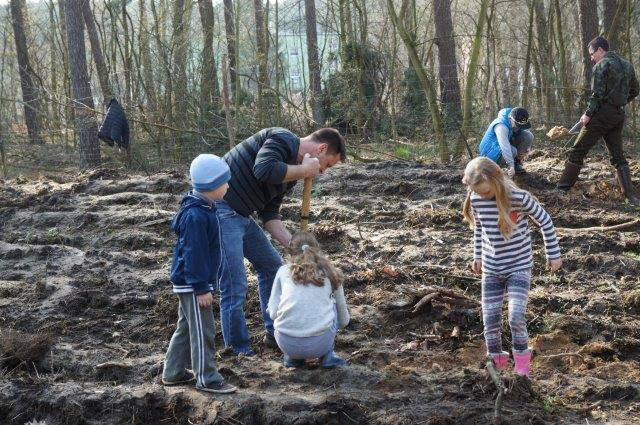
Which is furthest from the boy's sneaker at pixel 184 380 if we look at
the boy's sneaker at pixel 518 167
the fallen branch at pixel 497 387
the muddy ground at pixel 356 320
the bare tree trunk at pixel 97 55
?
the bare tree trunk at pixel 97 55

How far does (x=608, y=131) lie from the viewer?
9781 mm

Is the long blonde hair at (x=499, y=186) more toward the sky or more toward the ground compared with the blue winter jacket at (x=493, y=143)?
more toward the ground

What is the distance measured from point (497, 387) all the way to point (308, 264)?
1.35 meters

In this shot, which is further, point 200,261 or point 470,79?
point 470,79

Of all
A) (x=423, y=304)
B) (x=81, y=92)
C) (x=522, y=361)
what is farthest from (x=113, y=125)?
(x=522, y=361)

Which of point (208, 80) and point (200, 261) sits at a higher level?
point (208, 80)

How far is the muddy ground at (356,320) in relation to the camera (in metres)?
4.66

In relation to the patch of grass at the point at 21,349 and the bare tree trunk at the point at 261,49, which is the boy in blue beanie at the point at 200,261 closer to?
the patch of grass at the point at 21,349

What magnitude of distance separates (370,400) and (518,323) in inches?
40.5

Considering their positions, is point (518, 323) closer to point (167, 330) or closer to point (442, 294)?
point (442, 294)

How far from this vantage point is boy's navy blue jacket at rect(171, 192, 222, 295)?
4.61 m

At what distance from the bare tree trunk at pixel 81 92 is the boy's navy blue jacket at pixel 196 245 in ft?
36.1

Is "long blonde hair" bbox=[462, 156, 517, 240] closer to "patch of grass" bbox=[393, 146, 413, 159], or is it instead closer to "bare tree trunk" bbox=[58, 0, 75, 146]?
"patch of grass" bbox=[393, 146, 413, 159]

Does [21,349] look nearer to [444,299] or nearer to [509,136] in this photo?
[444,299]
